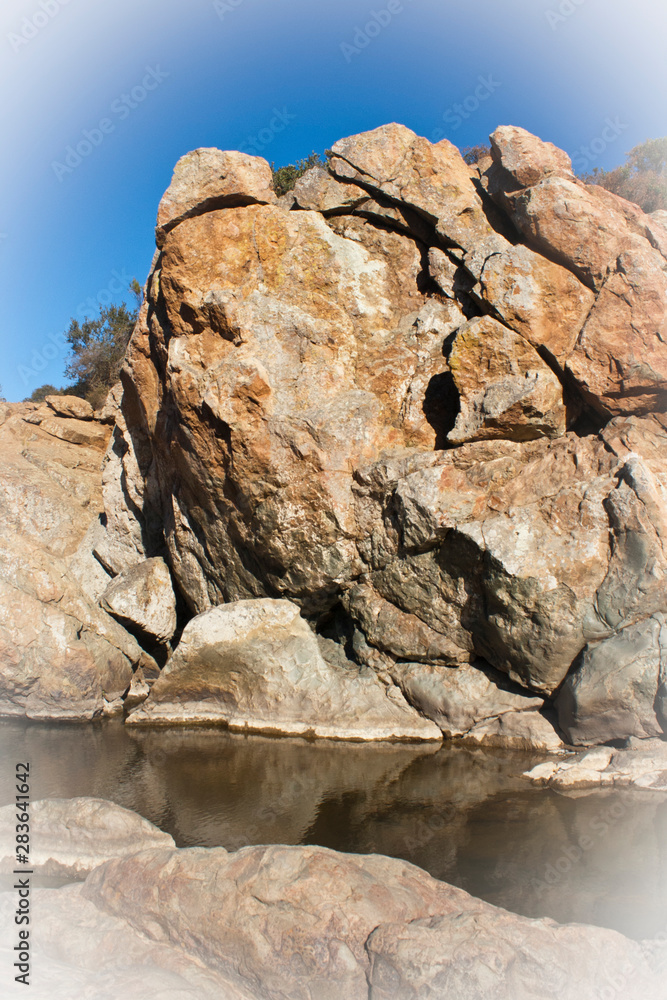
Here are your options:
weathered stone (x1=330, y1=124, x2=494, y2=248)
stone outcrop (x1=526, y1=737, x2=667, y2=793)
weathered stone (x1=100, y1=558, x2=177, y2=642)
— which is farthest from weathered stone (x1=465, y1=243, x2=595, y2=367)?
weathered stone (x1=100, y1=558, x2=177, y2=642)

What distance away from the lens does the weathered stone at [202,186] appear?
1379 centimetres

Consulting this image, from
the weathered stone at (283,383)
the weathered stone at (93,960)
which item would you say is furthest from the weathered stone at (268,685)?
the weathered stone at (93,960)

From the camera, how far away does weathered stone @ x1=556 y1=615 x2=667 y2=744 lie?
962 cm

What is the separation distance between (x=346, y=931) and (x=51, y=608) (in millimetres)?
11091

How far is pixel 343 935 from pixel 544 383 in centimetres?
954

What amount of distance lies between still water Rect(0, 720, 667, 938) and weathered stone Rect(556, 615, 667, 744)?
3.76 ft

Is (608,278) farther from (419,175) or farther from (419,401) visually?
(419,175)

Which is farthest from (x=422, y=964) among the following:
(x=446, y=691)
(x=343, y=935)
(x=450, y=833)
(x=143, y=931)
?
Result: (x=446, y=691)

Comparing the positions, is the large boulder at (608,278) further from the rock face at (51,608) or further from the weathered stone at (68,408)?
the weathered stone at (68,408)

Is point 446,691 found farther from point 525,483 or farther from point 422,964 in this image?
point 422,964

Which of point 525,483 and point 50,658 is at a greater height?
point 525,483

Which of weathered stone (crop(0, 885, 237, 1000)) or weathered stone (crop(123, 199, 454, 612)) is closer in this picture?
weathered stone (crop(0, 885, 237, 1000))

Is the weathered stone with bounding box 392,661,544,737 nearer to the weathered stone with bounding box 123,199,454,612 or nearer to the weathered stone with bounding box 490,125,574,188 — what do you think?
the weathered stone with bounding box 123,199,454,612

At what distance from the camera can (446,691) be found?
11.7 meters
